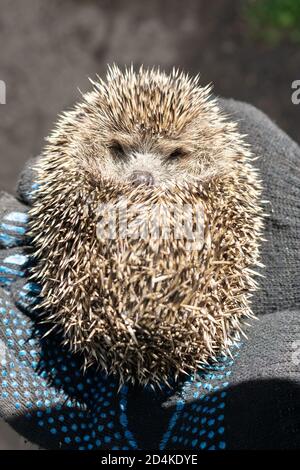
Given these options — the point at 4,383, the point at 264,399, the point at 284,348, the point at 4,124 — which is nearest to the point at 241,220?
the point at 284,348

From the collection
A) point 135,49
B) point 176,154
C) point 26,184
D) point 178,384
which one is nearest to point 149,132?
point 176,154

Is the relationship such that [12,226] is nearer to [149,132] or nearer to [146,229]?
[149,132]

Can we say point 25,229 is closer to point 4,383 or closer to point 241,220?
point 4,383

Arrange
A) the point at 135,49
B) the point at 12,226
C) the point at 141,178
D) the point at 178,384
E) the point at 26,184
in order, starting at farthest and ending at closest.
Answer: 1. the point at 135,49
2. the point at 26,184
3. the point at 12,226
4. the point at 178,384
5. the point at 141,178

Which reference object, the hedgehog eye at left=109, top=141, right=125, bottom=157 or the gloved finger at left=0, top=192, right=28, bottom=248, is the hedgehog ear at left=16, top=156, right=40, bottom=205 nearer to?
the gloved finger at left=0, top=192, right=28, bottom=248
